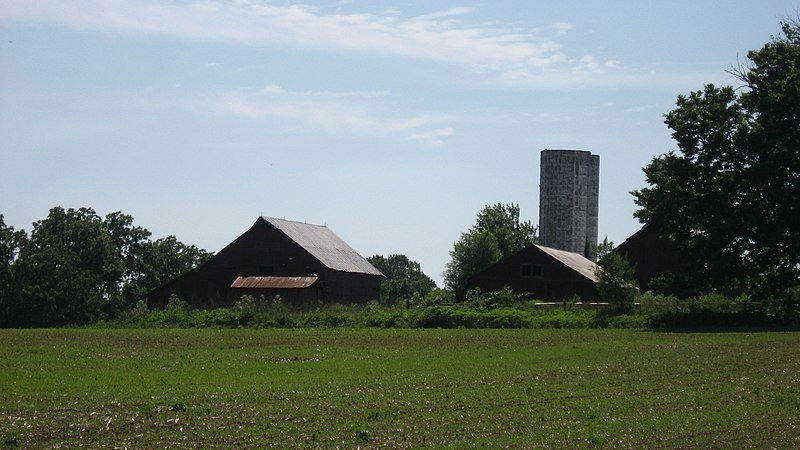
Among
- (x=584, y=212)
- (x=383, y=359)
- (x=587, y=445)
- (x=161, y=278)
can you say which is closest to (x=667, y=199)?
(x=383, y=359)

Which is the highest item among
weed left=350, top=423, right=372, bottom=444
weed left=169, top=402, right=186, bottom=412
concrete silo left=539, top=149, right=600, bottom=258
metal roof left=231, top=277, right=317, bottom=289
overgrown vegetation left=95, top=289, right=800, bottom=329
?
concrete silo left=539, top=149, right=600, bottom=258

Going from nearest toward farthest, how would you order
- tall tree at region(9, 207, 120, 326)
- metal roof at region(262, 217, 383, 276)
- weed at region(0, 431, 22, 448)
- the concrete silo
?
weed at region(0, 431, 22, 448)
metal roof at region(262, 217, 383, 276)
tall tree at region(9, 207, 120, 326)
the concrete silo

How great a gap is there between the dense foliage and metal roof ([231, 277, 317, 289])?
30.8 ft

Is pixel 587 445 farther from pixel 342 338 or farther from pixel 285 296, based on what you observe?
pixel 285 296

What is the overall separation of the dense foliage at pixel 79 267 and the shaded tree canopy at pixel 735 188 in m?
39.2

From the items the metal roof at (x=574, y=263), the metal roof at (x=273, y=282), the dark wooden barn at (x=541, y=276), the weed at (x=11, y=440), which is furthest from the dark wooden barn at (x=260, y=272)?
the weed at (x=11, y=440)

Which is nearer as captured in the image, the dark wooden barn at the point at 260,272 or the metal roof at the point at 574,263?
the metal roof at the point at 574,263

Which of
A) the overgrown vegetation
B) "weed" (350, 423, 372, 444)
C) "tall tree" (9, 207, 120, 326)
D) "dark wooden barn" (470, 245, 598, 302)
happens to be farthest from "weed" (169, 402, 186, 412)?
"tall tree" (9, 207, 120, 326)

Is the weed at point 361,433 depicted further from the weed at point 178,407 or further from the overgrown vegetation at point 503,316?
the overgrown vegetation at point 503,316

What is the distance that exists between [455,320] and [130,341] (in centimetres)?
1641

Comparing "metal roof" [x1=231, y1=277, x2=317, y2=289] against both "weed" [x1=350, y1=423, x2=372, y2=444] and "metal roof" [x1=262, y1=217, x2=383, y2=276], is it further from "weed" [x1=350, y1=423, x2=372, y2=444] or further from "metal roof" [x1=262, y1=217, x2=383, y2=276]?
"weed" [x1=350, y1=423, x2=372, y2=444]

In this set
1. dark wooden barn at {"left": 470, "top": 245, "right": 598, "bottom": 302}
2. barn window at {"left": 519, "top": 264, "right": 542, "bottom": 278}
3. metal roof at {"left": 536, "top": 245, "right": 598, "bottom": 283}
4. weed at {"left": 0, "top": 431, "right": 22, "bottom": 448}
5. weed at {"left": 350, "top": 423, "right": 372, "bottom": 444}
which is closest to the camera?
weed at {"left": 0, "top": 431, "right": 22, "bottom": 448}

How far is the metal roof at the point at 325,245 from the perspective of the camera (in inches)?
2854

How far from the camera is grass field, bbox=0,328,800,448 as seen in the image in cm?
1622
